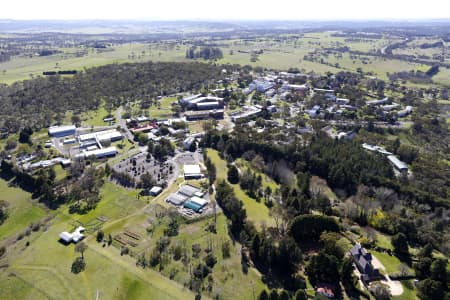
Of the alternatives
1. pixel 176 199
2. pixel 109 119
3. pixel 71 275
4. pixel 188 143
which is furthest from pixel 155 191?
pixel 109 119

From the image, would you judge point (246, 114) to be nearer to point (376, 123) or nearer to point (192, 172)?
point (376, 123)

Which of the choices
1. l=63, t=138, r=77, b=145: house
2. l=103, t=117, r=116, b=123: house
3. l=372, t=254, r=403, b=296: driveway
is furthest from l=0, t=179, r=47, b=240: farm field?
l=372, t=254, r=403, b=296: driveway

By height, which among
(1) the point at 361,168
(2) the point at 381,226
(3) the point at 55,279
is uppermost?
(1) the point at 361,168

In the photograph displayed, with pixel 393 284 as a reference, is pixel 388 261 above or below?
above

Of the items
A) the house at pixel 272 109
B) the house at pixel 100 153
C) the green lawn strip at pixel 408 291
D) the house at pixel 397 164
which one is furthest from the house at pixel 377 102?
the house at pixel 100 153

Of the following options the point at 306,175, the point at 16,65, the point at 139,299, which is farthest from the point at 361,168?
the point at 16,65

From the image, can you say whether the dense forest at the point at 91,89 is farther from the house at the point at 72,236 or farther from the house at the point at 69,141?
the house at the point at 72,236

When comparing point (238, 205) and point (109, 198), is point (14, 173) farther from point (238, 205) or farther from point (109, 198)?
point (238, 205)
